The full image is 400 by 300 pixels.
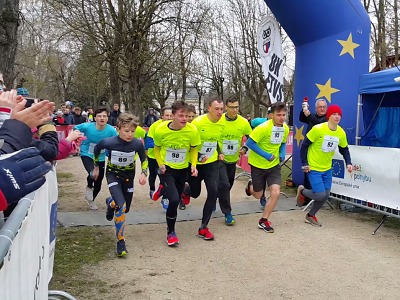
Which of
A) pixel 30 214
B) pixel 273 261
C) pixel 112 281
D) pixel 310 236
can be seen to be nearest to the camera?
pixel 30 214

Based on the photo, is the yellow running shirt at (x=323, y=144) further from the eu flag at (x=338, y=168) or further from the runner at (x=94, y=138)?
the runner at (x=94, y=138)

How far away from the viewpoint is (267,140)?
250 inches

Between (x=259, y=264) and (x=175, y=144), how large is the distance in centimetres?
181

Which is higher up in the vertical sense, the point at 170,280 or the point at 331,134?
the point at 331,134

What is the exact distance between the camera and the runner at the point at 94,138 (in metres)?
6.95

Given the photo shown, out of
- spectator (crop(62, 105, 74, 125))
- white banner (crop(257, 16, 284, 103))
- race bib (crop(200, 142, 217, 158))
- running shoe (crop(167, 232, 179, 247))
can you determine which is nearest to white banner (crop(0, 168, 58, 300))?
running shoe (crop(167, 232, 179, 247))

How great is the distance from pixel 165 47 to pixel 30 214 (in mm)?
21847

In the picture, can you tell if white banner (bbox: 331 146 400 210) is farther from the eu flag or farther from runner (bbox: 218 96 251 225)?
runner (bbox: 218 96 251 225)

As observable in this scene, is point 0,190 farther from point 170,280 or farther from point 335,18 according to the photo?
point 335,18

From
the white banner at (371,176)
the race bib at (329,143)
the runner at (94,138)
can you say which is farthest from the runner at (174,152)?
the white banner at (371,176)

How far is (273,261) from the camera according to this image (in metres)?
4.90

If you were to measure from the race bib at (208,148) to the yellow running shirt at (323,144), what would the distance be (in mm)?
1467

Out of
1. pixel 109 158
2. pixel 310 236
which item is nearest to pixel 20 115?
pixel 109 158

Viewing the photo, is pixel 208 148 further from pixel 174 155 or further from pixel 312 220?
pixel 312 220
